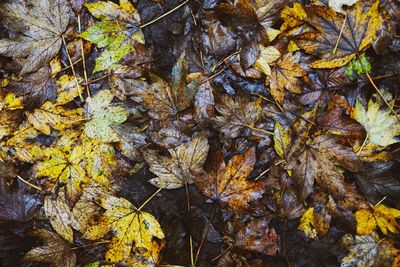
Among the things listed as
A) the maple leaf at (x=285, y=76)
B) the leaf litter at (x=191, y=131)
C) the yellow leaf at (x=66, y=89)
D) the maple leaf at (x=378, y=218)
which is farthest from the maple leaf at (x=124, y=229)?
the maple leaf at (x=378, y=218)

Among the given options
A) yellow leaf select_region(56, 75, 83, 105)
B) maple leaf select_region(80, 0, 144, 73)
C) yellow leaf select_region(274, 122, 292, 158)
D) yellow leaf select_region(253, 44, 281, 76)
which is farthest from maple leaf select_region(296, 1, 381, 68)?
yellow leaf select_region(56, 75, 83, 105)

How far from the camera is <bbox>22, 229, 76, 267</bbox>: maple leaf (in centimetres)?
155

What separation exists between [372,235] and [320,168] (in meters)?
0.49

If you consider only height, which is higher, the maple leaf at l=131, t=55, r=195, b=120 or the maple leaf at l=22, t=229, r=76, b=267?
the maple leaf at l=131, t=55, r=195, b=120

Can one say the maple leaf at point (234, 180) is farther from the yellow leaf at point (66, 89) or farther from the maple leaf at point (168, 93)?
the yellow leaf at point (66, 89)

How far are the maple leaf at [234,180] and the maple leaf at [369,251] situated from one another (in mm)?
587

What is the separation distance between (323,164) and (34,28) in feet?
5.28

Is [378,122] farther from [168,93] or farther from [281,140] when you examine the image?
[168,93]

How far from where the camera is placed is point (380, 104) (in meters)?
1.58

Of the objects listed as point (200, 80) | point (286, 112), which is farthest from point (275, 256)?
point (200, 80)

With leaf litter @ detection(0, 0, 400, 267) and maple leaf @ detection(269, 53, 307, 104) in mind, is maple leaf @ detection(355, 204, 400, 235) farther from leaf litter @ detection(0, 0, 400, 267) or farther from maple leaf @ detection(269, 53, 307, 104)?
maple leaf @ detection(269, 53, 307, 104)

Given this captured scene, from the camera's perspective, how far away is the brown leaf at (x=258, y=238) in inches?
61.6

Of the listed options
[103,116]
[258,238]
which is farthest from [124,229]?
[258,238]

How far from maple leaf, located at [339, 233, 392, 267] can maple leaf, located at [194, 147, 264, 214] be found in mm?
587
